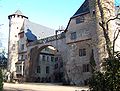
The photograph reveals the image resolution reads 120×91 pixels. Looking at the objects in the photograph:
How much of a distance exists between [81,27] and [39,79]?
21.5m

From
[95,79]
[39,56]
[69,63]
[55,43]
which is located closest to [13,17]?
[39,56]

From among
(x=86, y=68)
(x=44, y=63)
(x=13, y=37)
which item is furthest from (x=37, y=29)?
(x=86, y=68)

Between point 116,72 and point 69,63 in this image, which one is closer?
point 116,72

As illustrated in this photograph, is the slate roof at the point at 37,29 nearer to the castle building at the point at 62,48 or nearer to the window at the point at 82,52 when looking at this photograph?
the castle building at the point at 62,48

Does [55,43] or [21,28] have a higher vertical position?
[21,28]

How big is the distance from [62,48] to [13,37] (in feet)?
61.1

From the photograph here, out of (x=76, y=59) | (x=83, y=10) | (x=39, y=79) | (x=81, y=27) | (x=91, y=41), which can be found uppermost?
(x=83, y=10)

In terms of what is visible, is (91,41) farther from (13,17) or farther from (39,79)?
(13,17)

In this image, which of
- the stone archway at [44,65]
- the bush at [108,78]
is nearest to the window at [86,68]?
the stone archway at [44,65]

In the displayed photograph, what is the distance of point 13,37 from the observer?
6062 centimetres

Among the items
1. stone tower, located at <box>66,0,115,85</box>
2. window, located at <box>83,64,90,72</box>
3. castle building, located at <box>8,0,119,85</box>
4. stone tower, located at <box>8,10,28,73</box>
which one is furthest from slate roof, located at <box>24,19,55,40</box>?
window, located at <box>83,64,90,72</box>

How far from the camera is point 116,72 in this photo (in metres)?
8.73

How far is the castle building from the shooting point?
36578 millimetres

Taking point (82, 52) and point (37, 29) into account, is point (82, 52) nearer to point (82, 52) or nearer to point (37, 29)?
point (82, 52)
